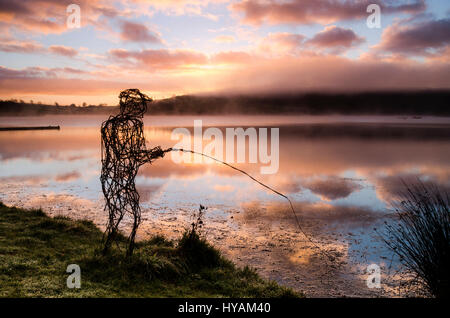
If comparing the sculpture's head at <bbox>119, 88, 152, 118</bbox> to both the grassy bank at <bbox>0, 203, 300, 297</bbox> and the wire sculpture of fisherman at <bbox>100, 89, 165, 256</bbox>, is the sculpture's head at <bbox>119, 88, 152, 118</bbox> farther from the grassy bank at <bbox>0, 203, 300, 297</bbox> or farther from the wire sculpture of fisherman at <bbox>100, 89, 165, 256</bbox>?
the grassy bank at <bbox>0, 203, 300, 297</bbox>

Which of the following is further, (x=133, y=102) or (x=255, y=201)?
(x=255, y=201)

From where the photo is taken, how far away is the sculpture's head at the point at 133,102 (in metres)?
6.63

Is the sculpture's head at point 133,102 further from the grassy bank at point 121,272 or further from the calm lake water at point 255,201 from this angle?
the grassy bank at point 121,272

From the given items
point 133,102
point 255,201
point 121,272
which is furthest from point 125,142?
point 255,201

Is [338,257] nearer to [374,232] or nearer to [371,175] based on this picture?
[374,232]

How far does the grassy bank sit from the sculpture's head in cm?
306

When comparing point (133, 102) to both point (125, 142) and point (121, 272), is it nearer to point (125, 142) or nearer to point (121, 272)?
point (125, 142)

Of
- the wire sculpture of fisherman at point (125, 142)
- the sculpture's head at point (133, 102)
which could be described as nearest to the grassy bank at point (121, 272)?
the wire sculpture of fisherman at point (125, 142)

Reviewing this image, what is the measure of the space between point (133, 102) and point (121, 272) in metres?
3.51

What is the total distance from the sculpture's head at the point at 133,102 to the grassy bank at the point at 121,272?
3.06 m

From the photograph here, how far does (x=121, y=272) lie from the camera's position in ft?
21.0

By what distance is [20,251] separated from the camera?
7.46 meters

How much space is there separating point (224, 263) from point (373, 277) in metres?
3.80
